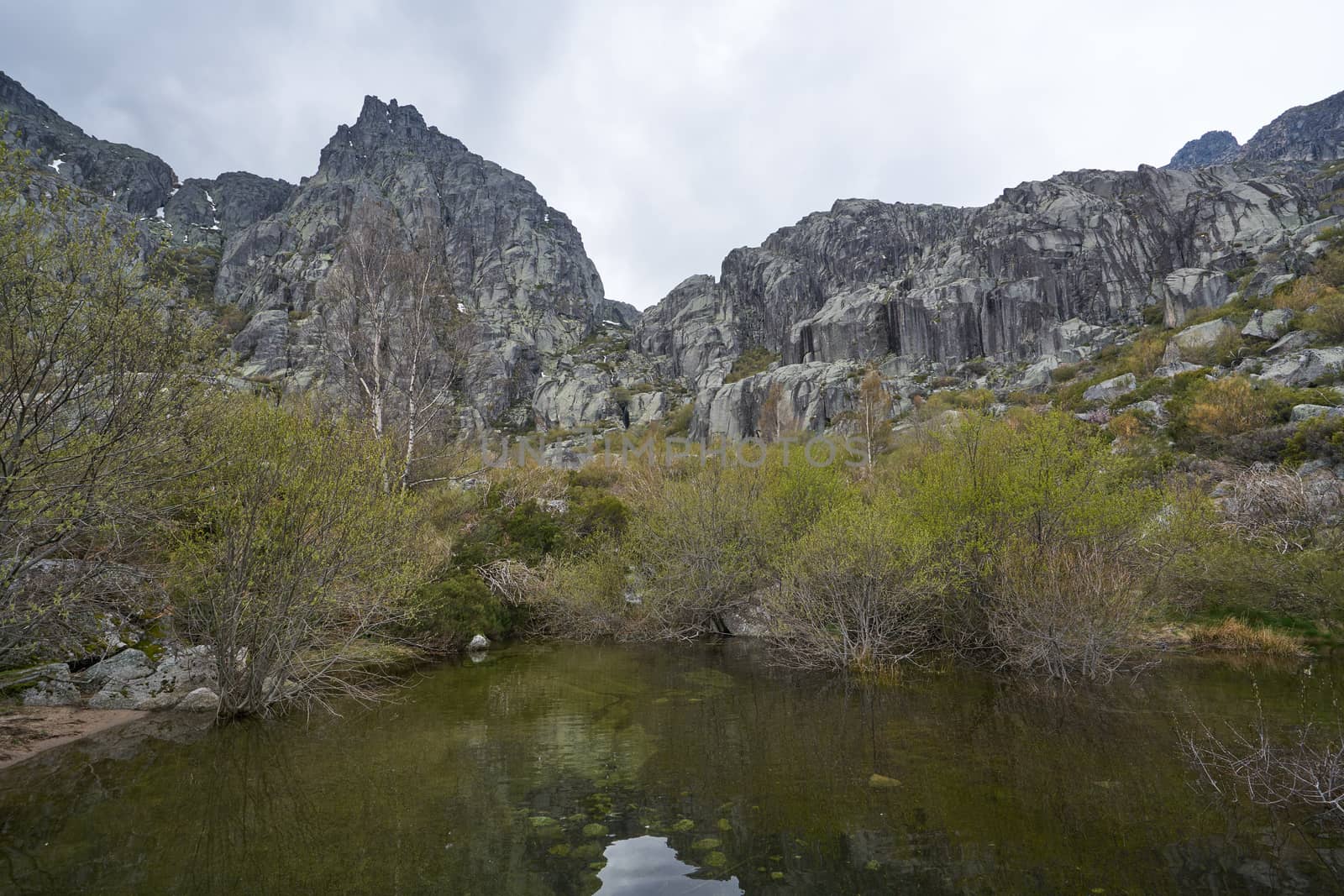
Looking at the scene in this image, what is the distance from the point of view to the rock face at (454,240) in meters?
101

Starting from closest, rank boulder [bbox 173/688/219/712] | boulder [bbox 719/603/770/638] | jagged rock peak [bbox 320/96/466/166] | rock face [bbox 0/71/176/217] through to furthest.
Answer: boulder [bbox 173/688/219/712], boulder [bbox 719/603/770/638], rock face [bbox 0/71/176/217], jagged rock peak [bbox 320/96/466/166]

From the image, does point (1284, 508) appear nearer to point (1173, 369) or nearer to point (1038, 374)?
point (1173, 369)

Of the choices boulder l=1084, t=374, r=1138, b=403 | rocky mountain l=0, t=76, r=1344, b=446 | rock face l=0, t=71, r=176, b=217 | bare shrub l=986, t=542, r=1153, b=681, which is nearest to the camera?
bare shrub l=986, t=542, r=1153, b=681

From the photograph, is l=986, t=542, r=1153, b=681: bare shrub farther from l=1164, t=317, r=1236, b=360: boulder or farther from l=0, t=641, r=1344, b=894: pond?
l=1164, t=317, r=1236, b=360: boulder

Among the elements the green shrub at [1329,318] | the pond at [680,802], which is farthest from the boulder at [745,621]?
the green shrub at [1329,318]

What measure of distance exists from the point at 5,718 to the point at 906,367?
75.5 m

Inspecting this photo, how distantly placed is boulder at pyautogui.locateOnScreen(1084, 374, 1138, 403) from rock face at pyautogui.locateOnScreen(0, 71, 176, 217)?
17370cm

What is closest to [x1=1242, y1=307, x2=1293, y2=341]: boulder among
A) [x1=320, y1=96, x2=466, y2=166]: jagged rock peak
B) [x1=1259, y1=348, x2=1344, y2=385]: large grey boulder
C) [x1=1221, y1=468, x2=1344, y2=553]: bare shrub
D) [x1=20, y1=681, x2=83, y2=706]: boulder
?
[x1=1259, y1=348, x2=1344, y2=385]: large grey boulder

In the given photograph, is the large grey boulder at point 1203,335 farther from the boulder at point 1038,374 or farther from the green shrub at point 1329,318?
the boulder at point 1038,374

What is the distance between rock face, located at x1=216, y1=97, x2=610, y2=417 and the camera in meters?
101

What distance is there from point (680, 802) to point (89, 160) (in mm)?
197635

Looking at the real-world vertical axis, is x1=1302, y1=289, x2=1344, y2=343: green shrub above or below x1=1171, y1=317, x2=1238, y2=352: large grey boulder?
below

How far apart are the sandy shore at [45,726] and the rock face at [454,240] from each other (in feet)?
235

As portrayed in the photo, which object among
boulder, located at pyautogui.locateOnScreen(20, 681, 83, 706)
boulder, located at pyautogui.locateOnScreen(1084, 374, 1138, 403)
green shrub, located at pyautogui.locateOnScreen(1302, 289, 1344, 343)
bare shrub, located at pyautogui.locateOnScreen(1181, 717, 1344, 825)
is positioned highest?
green shrub, located at pyautogui.locateOnScreen(1302, 289, 1344, 343)
